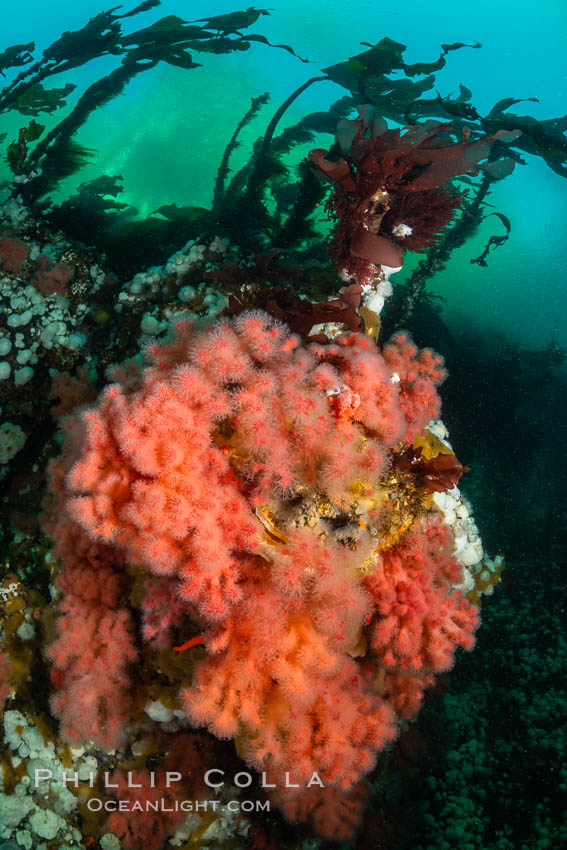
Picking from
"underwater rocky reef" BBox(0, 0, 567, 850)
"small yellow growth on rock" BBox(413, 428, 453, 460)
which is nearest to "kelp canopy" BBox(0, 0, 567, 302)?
"underwater rocky reef" BBox(0, 0, 567, 850)

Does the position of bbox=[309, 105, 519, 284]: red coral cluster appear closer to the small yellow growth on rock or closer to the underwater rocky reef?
the underwater rocky reef

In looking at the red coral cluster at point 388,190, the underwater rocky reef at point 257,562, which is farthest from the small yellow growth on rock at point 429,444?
the red coral cluster at point 388,190

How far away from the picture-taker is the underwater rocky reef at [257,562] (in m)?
2.86

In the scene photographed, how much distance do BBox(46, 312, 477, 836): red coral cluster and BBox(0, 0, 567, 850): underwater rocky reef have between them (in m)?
0.02

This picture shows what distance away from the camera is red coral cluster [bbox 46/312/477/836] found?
277cm

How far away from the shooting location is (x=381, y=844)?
12.8 ft

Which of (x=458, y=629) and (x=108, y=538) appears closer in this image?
(x=108, y=538)

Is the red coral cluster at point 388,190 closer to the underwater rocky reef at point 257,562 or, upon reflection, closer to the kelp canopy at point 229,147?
the underwater rocky reef at point 257,562

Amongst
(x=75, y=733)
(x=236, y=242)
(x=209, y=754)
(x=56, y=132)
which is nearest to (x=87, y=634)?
(x=75, y=733)

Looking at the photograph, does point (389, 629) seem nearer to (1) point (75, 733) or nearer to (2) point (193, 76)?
(1) point (75, 733)

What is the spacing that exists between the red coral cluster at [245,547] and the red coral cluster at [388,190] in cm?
117

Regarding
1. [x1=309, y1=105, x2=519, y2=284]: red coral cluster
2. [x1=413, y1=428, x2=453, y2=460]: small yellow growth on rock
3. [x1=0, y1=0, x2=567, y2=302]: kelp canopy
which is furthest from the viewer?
[x1=0, y1=0, x2=567, y2=302]: kelp canopy

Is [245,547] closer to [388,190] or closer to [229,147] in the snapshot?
[388,190]

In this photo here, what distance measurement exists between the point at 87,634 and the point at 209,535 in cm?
165
